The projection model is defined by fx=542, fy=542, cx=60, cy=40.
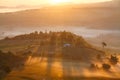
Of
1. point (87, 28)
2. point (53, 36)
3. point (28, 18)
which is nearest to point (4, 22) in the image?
point (28, 18)

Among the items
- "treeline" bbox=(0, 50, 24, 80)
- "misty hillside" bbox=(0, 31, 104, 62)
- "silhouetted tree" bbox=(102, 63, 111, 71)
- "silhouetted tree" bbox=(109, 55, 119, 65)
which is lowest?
"silhouetted tree" bbox=(102, 63, 111, 71)

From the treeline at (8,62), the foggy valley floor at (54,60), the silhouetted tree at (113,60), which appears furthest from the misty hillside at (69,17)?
the treeline at (8,62)

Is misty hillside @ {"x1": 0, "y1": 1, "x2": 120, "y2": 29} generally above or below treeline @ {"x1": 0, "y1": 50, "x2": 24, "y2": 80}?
above

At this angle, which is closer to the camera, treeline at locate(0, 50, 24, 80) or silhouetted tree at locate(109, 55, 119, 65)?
treeline at locate(0, 50, 24, 80)

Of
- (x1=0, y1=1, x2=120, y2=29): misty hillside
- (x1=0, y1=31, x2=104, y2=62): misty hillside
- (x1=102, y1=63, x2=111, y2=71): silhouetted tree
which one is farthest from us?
A: (x1=0, y1=1, x2=120, y2=29): misty hillside

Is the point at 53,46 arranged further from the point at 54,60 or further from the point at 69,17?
the point at 69,17

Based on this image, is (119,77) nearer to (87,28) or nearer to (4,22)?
(87,28)

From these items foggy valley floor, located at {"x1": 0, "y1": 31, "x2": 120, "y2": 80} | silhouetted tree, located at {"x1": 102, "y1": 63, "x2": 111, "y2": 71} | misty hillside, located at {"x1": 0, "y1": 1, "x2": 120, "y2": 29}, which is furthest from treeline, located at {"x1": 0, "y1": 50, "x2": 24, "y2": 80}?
misty hillside, located at {"x1": 0, "y1": 1, "x2": 120, "y2": 29}

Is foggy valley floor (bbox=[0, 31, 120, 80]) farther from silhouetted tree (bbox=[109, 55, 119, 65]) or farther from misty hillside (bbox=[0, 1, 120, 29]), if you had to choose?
misty hillside (bbox=[0, 1, 120, 29])

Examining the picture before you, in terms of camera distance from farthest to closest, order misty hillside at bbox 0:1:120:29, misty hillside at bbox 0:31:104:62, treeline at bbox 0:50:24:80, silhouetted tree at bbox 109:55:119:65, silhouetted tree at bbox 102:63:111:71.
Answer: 1. misty hillside at bbox 0:1:120:29
2. misty hillside at bbox 0:31:104:62
3. silhouetted tree at bbox 109:55:119:65
4. silhouetted tree at bbox 102:63:111:71
5. treeline at bbox 0:50:24:80

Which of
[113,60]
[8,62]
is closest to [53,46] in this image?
[113,60]

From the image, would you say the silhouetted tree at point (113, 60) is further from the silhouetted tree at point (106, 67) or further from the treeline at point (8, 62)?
the treeline at point (8, 62)
